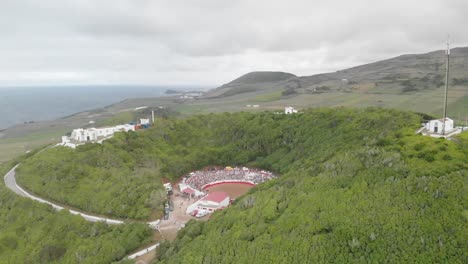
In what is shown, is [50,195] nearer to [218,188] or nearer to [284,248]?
[218,188]

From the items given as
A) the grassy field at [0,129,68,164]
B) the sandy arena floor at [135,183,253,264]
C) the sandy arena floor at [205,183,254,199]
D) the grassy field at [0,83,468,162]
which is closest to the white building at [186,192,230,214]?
the sandy arena floor at [135,183,253,264]

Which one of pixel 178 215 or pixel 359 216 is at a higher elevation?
pixel 359 216

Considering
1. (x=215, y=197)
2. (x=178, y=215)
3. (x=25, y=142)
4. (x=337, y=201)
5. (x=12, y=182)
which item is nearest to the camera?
(x=337, y=201)

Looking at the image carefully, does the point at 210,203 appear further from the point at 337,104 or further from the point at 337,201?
the point at 337,104

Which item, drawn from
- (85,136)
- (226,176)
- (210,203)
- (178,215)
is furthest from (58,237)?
(85,136)

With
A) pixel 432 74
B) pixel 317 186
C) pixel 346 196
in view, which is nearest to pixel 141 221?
pixel 317 186

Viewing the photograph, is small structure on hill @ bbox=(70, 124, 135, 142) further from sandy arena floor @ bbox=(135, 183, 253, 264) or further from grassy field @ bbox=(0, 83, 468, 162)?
grassy field @ bbox=(0, 83, 468, 162)

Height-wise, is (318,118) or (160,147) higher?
(318,118)
